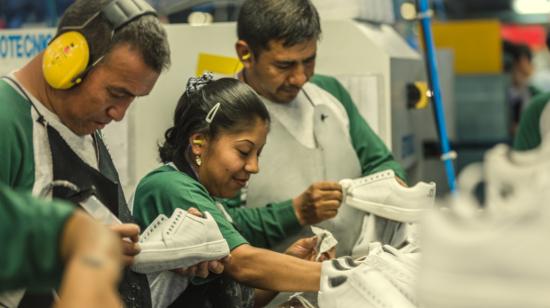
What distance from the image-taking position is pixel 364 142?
3555mm

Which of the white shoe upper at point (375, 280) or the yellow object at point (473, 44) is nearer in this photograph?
the white shoe upper at point (375, 280)

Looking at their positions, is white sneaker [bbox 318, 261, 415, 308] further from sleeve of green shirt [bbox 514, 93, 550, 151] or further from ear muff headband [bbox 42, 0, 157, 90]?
sleeve of green shirt [bbox 514, 93, 550, 151]

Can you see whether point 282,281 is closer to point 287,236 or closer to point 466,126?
point 287,236

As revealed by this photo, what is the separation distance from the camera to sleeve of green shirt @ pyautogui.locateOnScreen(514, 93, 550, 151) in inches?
175

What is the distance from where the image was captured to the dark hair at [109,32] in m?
2.34

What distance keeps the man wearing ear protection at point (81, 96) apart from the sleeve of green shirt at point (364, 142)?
1.20m

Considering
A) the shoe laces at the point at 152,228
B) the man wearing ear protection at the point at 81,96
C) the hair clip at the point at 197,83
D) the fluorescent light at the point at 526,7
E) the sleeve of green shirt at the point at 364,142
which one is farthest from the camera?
the fluorescent light at the point at 526,7

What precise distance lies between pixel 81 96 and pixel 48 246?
103 cm

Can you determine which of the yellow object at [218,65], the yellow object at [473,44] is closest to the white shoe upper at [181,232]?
the yellow object at [218,65]

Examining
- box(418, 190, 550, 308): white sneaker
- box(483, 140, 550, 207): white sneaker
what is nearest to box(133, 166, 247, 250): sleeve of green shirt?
box(483, 140, 550, 207): white sneaker

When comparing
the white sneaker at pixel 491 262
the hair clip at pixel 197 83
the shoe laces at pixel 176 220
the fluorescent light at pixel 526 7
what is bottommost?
the fluorescent light at pixel 526 7

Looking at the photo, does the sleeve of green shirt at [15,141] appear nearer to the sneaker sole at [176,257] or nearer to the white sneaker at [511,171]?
the sneaker sole at [176,257]

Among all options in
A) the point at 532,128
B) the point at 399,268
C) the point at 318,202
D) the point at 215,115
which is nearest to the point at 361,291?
the point at 399,268

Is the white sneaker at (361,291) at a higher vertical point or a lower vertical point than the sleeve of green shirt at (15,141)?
lower
